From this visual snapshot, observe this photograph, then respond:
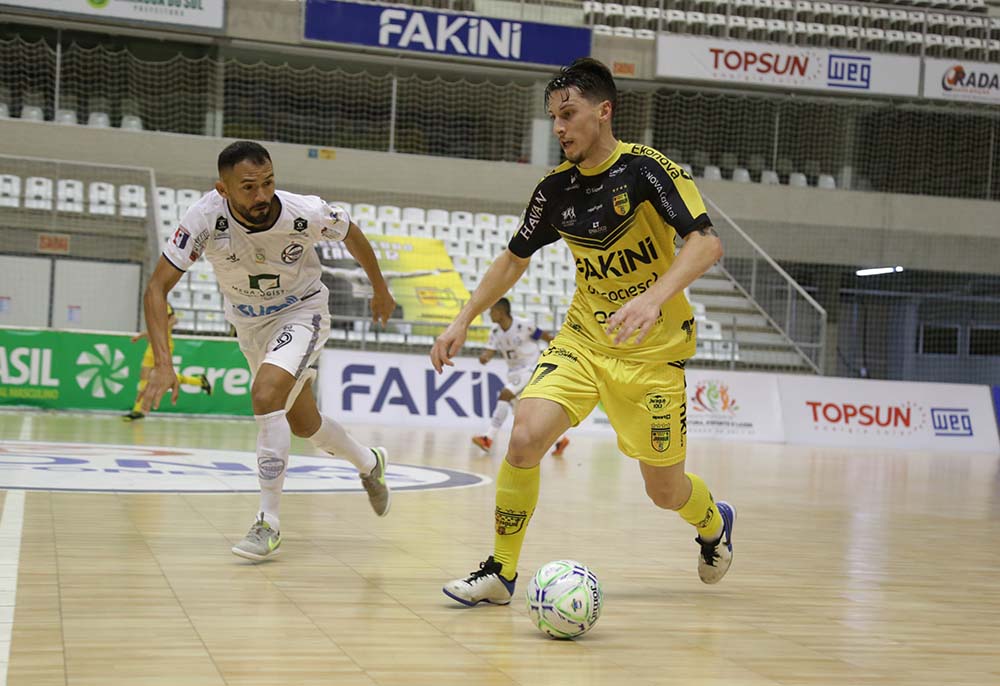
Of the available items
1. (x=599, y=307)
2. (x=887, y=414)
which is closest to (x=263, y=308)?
(x=599, y=307)

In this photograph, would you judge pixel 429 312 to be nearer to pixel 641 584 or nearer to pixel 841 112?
pixel 841 112

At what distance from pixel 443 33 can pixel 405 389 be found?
1008cm

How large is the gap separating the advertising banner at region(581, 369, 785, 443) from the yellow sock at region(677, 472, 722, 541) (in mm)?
14417

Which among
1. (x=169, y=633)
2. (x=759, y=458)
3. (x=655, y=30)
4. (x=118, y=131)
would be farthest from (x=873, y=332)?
(x=169, y=633)

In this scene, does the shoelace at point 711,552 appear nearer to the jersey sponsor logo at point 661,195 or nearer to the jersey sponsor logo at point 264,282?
the jersey sponsor logo at point 661,195

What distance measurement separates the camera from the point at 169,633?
3.98m

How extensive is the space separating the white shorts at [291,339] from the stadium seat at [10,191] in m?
17.2

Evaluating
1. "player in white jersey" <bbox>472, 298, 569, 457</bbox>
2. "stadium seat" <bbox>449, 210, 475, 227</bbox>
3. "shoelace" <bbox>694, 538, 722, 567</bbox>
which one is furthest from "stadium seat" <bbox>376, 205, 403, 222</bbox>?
"shoelace" <bbox>694, 538, 722, 567</bbox>

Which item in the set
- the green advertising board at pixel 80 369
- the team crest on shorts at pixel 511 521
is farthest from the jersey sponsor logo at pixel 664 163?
the green advertising board at pixel 80 369

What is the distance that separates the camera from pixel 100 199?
896 inches

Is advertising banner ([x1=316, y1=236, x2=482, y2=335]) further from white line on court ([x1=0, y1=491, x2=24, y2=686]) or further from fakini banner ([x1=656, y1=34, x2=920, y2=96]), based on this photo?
white line on court ([x1=0, y1=491, x2=24, y2=686])

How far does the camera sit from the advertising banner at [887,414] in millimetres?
20875

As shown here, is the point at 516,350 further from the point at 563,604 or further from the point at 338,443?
the point at 563,604

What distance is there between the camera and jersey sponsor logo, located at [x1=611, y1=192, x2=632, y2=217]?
489 cm
